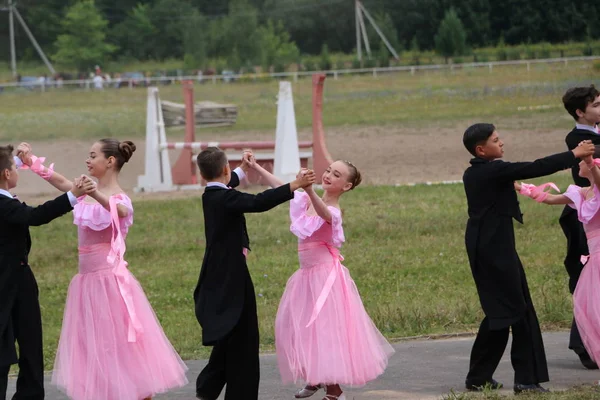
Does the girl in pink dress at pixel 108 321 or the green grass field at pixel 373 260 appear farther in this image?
the green grass field at pixel 373 260

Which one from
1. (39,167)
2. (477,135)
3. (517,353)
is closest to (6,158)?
(39,167)

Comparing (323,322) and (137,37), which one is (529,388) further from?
(137,37)

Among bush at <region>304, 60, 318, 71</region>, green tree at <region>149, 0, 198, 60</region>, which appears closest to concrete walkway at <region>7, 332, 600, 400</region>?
bush at <region>304, 60, 318, 71</region>

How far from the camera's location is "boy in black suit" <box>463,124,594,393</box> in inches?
269

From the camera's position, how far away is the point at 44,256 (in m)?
13.7

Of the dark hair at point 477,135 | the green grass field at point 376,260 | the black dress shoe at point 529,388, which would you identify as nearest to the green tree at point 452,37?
the green grass field at point 376,260

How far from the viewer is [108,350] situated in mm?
6711

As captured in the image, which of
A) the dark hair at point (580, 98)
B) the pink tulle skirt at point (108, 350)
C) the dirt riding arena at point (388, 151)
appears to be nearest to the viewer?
Result: the pink tulle skirt at point (108, 350)

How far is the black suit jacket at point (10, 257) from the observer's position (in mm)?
6438

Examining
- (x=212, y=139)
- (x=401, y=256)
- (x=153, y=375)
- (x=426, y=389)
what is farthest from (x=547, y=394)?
(x=212, y=139)

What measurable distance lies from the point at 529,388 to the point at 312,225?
162 cm

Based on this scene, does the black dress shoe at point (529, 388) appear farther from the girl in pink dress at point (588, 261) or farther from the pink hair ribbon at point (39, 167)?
the pink hair ribbon at point (39, 167)

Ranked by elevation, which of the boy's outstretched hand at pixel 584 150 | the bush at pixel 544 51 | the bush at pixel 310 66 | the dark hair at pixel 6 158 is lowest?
the boy's outstretched hand at pixel 584 150

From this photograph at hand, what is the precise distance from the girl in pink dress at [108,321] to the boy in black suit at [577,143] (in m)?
2.67
